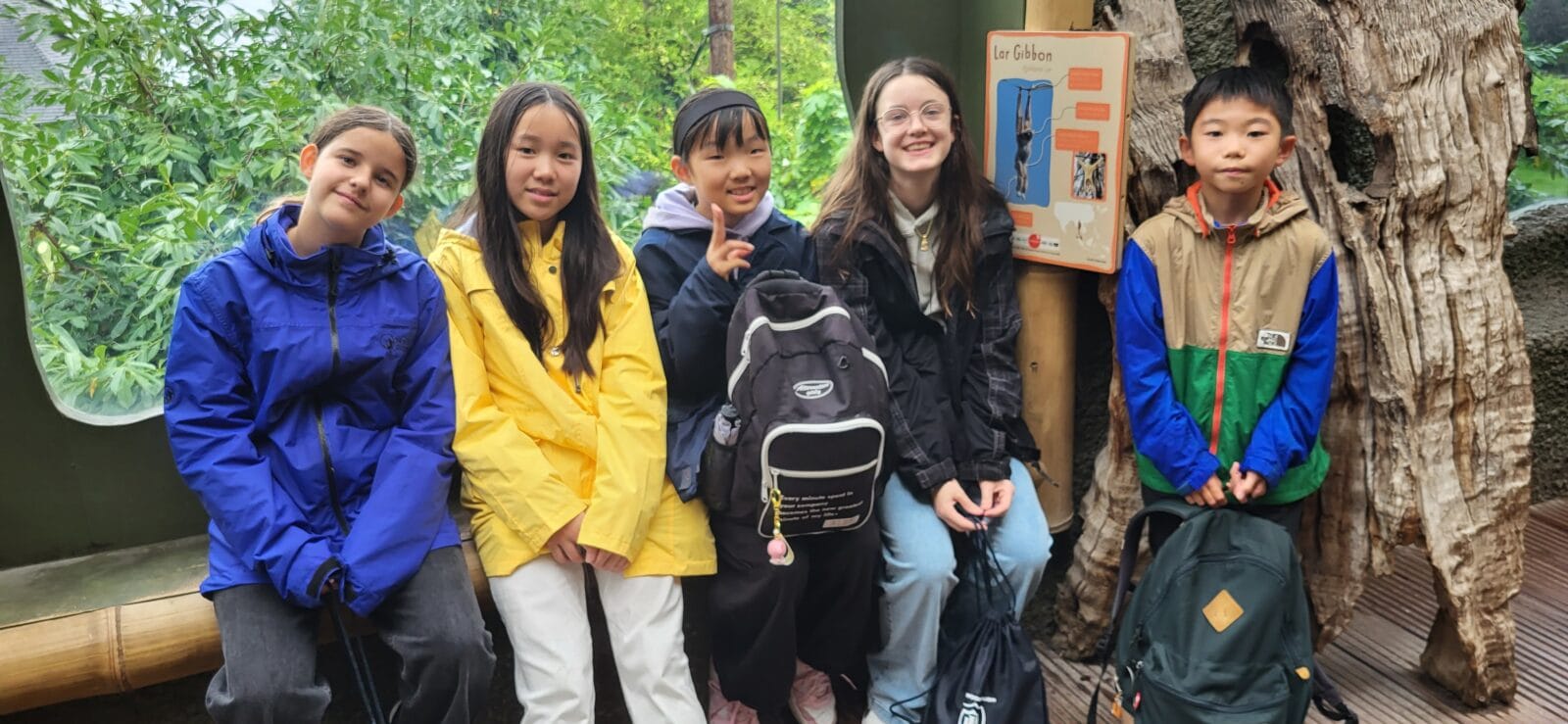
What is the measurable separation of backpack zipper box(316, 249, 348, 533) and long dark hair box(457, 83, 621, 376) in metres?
0.30

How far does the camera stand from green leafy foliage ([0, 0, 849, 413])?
7.64 ft

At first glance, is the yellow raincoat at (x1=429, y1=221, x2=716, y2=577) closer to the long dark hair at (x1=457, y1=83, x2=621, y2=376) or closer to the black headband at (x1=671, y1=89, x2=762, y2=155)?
the long dark hair at (x1=457, y1=83, x2=621, y2=376)

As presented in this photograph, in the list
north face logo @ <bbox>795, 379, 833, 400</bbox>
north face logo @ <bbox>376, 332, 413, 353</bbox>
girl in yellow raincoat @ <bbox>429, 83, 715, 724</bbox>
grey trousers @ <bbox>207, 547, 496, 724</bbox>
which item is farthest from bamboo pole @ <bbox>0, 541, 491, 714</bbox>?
north face logo @ <bbox>795, 379, 833, 400</bbox>

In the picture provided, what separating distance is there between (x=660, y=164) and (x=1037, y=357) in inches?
42.6

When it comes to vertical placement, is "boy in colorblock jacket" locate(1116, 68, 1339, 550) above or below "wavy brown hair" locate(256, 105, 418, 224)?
below

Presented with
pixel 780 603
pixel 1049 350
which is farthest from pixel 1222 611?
pixel 780 603

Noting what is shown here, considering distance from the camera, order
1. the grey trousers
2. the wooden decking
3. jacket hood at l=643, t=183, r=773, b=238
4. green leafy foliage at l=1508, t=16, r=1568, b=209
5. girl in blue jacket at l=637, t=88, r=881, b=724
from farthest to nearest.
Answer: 1. green leafy foliage at l=1508, t=16, r=1568, b=209
2. the wooden decking
3. jacket hood at l=643, t=183, r=773, b=238
4. girl in blue jacket at l=637, t=88, r=881, b=724
5. the grey trousers

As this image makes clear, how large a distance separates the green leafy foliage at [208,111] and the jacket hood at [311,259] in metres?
0.40

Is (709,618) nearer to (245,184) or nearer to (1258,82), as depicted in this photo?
(245,184)

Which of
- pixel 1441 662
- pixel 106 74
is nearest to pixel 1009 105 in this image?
pixel 1441 662

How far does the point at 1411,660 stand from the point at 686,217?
216 centimetres

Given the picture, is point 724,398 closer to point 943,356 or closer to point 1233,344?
point 943,356

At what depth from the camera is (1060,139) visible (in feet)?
8.74

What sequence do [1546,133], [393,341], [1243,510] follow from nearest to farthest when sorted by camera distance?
[393,341] → [1243,510] → [1546,133]
